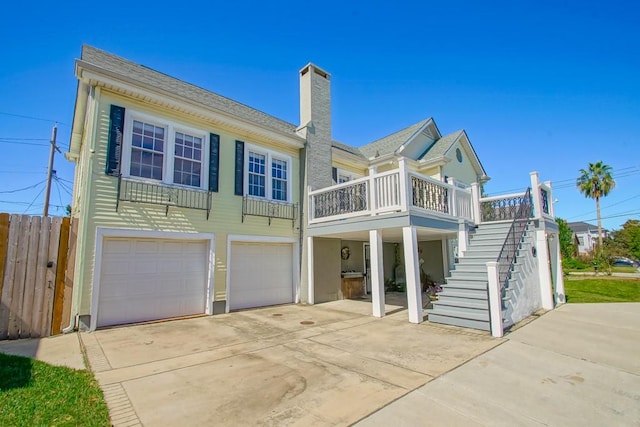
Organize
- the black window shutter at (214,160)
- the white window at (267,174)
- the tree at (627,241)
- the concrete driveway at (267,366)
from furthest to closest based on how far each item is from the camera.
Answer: the tree at (627,241) → the white window at (267,174) → the black window shutter at (214,160) → the concrete driveway at (267,366)

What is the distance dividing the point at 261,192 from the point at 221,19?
17.3ft

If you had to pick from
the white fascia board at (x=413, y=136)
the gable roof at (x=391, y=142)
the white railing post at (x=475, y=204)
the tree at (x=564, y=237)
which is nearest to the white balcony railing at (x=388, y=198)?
the white railing post at (x=475, y=204)

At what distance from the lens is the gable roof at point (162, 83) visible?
24.8 ft

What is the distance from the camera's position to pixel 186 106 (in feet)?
27.7

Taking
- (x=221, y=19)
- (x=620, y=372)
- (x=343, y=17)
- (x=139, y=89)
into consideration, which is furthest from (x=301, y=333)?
(x=343, y=17)

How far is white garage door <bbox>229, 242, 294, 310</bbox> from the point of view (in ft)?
30.9

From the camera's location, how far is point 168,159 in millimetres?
8234

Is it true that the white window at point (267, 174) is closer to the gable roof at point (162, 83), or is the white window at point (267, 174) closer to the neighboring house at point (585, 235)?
the gable roof at point (162, 83)

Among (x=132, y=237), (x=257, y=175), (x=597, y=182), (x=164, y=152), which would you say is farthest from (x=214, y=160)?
(x=597, y=182)

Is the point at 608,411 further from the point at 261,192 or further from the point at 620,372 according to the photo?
the point at 261,192

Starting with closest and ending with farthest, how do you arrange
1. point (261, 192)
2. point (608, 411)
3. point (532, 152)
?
point (608, 411), point (261, 192), point (532, 152)

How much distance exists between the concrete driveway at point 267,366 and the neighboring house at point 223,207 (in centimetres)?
Result: 136

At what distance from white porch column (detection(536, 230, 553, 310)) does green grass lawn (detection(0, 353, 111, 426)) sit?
1112 centimetres

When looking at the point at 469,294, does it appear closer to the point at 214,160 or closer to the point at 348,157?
the point at 348,157
